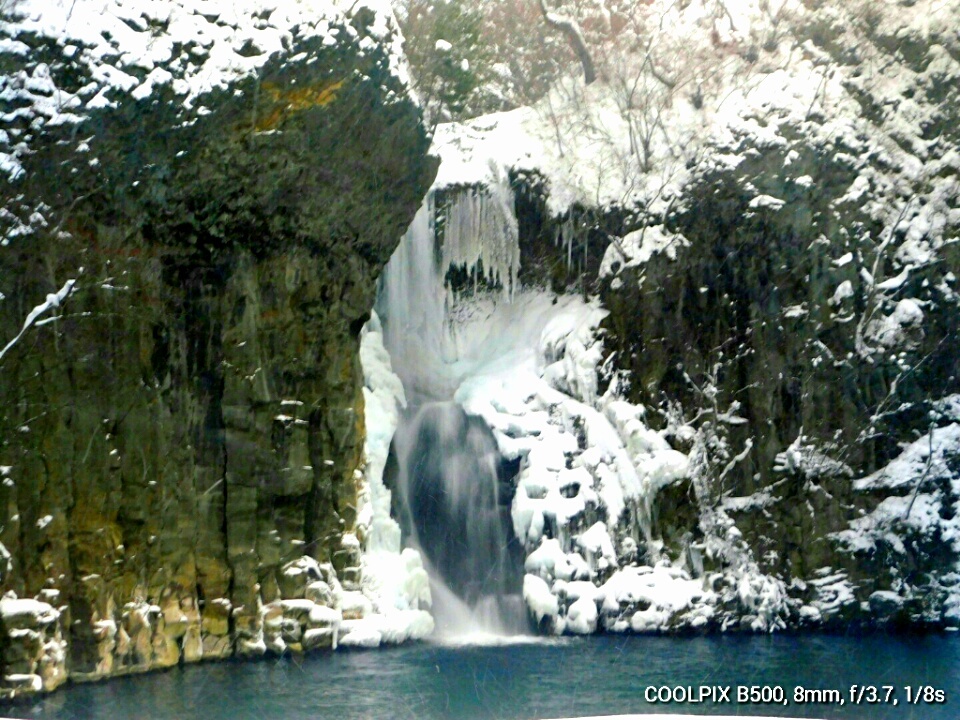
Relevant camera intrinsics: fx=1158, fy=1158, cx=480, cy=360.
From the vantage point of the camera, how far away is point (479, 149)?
9.73 m

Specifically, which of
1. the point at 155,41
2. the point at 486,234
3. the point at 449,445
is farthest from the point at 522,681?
the point at 155,41

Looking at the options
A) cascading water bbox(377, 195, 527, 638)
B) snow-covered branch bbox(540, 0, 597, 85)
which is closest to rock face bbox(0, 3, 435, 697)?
cascading water bbox(377, 195, 527, 638)

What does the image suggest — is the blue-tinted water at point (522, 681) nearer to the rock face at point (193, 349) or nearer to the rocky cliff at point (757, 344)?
the rock face at point (193, 349)

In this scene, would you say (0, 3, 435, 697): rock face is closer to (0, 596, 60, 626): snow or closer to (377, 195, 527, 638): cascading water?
(0, 596, 60, 626): snow

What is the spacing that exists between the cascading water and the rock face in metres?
0.85

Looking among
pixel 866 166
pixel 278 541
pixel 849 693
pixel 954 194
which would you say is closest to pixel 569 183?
pixel 866 166

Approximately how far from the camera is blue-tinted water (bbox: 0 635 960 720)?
669 centimetres

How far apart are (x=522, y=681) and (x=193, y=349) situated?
10.3 ft

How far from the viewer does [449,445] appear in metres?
9.73

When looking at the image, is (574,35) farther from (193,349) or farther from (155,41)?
(193,349)

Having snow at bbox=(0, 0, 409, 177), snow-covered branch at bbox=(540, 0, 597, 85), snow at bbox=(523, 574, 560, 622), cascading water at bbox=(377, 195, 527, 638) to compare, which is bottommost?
snow at bbox=(523, 574, 560, 622)

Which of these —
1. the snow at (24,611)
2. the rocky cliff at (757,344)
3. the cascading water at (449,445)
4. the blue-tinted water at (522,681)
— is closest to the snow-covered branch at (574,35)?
the rocky cliff at (757,344)

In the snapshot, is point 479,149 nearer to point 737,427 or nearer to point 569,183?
point 569,183

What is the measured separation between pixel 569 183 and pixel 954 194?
310cm
